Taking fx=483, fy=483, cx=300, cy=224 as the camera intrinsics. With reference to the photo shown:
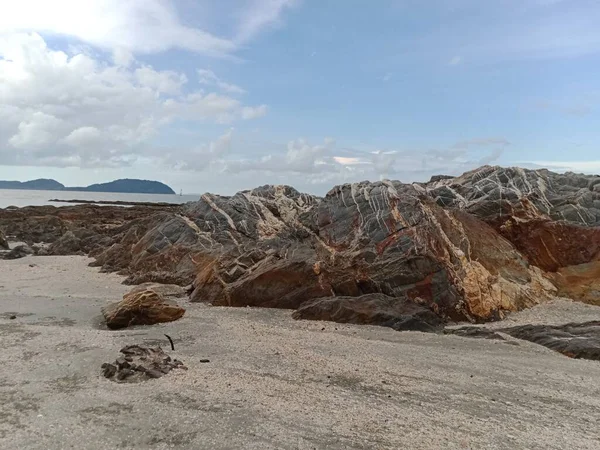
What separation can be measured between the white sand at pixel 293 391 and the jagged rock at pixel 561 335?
378 mm

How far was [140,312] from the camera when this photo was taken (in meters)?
10.0

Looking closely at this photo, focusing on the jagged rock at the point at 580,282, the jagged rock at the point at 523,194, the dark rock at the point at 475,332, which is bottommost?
the dark rock at the point at 475,332

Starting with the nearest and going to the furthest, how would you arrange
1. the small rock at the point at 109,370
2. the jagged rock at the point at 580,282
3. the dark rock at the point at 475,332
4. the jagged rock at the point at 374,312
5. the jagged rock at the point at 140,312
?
the small rock at the point at 109,370 < the dark rock at the point at 475,332 < the jagged rock at the point at 140,312 < the jagged rock at the point at 374,312 < the jagged rock at the point at 580,282

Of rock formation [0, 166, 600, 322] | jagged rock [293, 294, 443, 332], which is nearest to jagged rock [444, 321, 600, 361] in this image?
jagged rock [293, 294, 443, 332]

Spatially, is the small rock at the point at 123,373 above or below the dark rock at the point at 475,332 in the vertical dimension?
below

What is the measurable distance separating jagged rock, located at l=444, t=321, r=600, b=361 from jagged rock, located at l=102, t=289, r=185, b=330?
5.89 metres

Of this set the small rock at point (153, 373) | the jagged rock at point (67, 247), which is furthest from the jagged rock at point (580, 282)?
the jagged rock at point (67, 247)

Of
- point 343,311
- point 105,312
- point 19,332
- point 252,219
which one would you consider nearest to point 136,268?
point 252,219

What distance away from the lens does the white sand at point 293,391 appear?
5.11 m

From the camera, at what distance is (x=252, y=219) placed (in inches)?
704

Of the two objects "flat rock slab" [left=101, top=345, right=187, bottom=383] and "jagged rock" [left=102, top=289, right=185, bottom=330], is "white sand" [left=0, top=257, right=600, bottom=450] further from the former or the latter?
"jagged rock" [left=102, top=289, right=185, bottom=330]

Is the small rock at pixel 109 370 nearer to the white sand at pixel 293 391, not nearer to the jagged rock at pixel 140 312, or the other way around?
the white sand at pixel 293 391

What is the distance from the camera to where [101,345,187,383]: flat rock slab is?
6.61 metres

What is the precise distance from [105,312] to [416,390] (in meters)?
6.90
